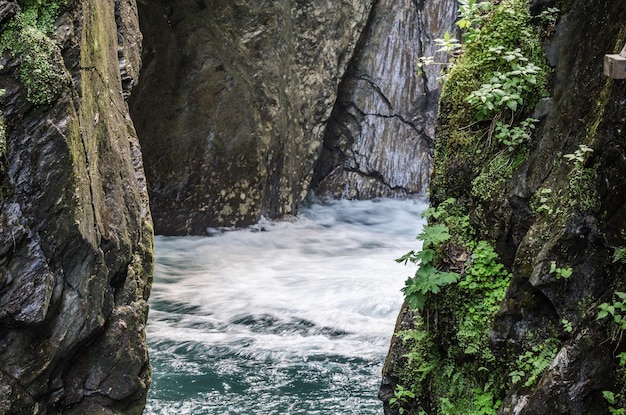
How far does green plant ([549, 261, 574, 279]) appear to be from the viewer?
11.4 ft

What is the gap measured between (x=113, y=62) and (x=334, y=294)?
4.30m

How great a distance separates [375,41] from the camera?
1277cm

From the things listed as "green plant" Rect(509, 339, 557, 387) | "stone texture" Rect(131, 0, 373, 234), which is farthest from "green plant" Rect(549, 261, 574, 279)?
"stone texture" Rect(131, 0, 373, 234)

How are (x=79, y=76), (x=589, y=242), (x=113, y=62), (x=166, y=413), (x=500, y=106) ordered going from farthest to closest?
(x=166, y=413) → (x=113, y=62) → (x=500, y=106) → (x=79, y=76) → (x=589, y=242)

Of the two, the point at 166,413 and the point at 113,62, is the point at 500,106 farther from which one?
the point at 166,413

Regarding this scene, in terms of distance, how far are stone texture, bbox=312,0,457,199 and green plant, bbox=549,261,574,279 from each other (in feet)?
31.6

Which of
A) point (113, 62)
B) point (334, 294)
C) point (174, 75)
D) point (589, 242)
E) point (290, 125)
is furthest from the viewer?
point (290, 125)

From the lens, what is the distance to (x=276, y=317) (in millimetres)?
7871

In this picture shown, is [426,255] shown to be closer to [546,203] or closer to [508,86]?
[546,203]

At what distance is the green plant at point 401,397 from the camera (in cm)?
445

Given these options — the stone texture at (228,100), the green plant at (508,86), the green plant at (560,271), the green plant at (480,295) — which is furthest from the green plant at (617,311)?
the stone texture at (228,100)

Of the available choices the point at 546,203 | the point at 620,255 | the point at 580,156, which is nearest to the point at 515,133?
the point at 546,203

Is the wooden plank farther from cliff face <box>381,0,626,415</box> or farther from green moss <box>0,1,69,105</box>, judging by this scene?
green moss <box>0,1,69,105</box>

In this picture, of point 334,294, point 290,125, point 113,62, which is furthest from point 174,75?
point 113,62
